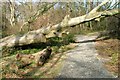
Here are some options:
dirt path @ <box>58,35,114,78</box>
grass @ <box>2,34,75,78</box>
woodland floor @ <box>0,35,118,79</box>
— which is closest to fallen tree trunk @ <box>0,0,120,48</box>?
grass @ <box>2,34,75,78</box>

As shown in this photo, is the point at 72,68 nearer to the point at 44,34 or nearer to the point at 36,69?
the point at 36,69

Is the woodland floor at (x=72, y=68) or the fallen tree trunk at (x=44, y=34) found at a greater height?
the fallen tree trunk at (x=44, y=34)

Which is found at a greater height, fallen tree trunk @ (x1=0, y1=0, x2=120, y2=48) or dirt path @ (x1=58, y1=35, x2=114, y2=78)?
fallen tree trunk @ (x1=0, y1=0, x2=120, y2=48)

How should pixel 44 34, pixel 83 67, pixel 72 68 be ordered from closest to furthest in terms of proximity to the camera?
pixel 72 68 < pixel 83 67 < pixel 44 34

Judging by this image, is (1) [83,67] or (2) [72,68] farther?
(1) [83,67]

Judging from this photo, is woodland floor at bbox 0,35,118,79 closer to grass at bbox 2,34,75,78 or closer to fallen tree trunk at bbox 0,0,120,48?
grass at bbox 2,34,75,78

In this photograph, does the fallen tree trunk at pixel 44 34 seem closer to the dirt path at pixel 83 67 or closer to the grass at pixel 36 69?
the grass at pixel 36 69

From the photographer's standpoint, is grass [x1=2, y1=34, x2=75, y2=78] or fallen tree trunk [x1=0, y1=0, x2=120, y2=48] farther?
fallen tree trunk [x1=0, y1=0, x2=120, y2=48]

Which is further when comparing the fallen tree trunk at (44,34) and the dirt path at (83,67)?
the fallen tree trunk at (44,34)

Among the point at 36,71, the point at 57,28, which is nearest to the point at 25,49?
the point at 57,28

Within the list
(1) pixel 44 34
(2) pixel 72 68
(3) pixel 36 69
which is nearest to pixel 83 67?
(2) pixel 72 68

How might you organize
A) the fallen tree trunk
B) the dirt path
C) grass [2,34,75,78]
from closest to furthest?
the dirt path
grass [2,34,75,78]
the fallen tree trunk

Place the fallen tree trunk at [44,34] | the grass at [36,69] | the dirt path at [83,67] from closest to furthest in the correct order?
1. the dirt path at [83,67]
2. the grass at [36,69]
3. the fallen tree trunk at [44,34]

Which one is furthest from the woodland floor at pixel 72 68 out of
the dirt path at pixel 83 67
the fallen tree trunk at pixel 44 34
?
the fallen tree trunk at pixel 44 34
